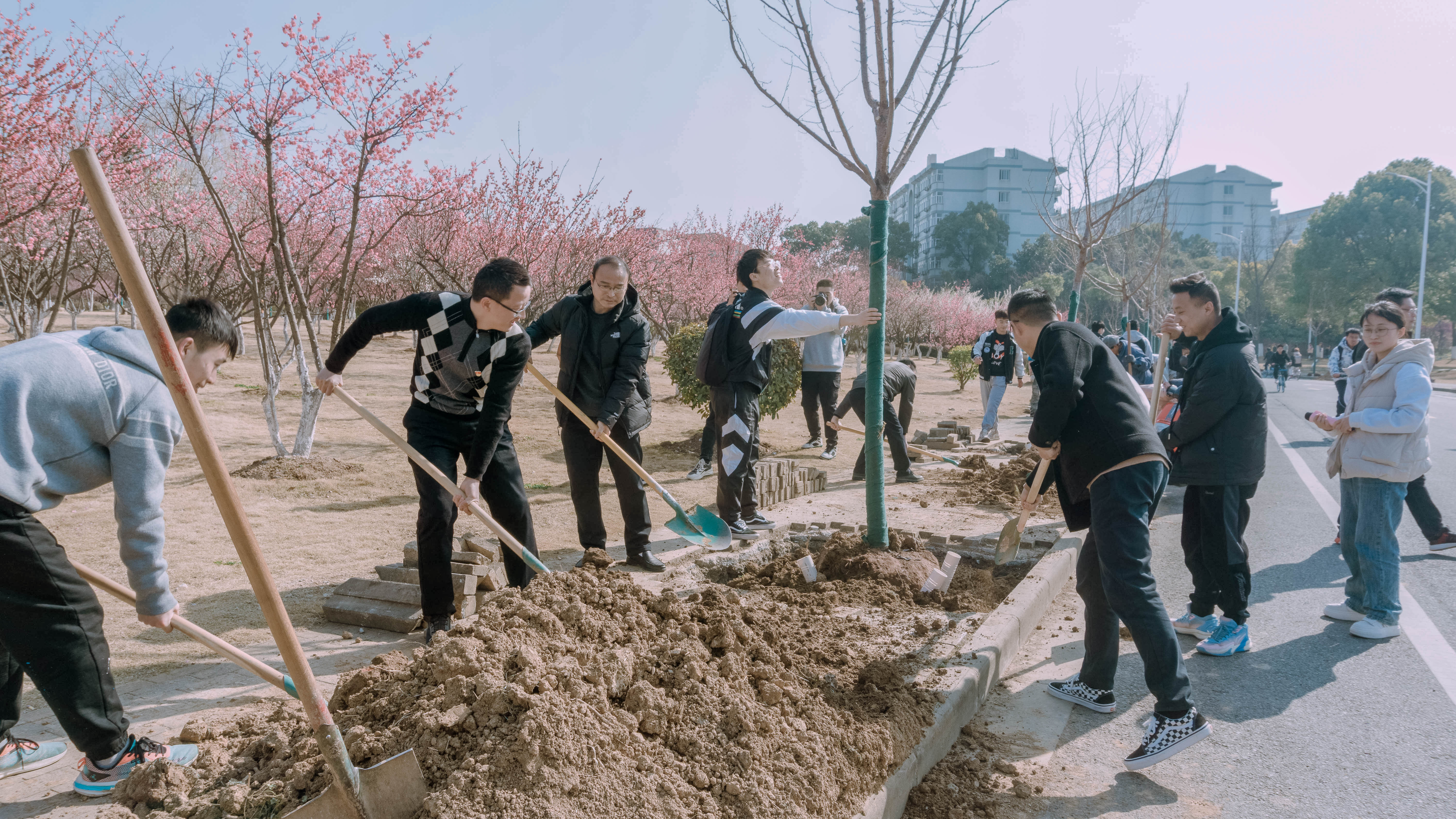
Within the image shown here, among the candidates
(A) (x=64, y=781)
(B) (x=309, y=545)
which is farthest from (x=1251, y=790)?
(B) (x=309, y=545)

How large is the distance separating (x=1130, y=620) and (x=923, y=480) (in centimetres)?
524

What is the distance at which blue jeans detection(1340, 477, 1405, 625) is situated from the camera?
4207 mm

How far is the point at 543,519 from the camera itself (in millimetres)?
6602

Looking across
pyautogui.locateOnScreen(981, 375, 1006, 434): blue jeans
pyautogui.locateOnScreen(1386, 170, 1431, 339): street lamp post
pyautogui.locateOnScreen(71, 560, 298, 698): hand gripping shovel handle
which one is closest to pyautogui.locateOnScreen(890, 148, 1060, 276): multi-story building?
pyautogui.locateOnScreen(1386, 170, 1431, 339): street lamp post

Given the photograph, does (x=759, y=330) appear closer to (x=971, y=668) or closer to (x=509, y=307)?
(x=509, y=307)

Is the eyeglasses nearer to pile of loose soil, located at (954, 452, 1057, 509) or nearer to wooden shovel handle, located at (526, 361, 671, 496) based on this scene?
wooden shovel handle, located at (526, 361, 671, 496)

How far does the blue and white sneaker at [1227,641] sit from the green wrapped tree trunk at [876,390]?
1.72 metres

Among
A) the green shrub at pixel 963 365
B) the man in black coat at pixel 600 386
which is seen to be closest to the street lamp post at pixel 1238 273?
the green shrub at pixel 963 365

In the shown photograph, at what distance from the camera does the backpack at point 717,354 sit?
552 cm

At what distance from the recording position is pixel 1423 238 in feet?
133

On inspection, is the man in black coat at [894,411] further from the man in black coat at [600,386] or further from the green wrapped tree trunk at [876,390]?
the man in black coat at [600,386]

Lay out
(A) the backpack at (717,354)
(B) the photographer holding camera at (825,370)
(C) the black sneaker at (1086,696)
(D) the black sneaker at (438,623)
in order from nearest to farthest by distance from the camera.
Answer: (C) the black sneaker at (1086,696), (D) the black sneaker at (438,623), (A) the backpack at (717,354), (B) the photographer holding camera at (825,370)

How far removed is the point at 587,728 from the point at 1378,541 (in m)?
4.30

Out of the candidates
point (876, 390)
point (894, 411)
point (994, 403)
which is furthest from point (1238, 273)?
point (876, 390)
